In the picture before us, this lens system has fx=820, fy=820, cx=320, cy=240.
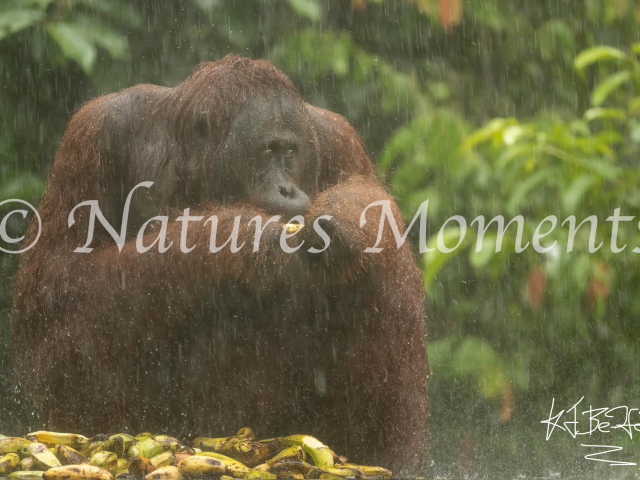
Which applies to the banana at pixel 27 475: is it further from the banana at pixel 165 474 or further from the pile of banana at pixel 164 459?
the banana at pixel 165 474

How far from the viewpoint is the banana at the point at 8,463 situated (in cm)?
122

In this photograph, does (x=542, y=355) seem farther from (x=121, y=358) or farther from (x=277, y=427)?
(x=121, y=358)

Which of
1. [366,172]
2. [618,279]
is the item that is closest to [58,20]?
[366,172]

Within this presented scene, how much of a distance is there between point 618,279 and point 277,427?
1245mm

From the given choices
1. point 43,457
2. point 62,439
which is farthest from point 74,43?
point 43,457

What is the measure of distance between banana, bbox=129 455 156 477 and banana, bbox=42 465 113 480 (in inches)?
2.8

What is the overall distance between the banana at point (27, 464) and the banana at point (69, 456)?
0.14ft

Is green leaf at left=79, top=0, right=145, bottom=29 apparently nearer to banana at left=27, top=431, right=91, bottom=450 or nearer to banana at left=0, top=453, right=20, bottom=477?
banana at left=27, top=431, right=91, bottom=450

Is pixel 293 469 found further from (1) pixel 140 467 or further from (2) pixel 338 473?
(1) pixel 140 467

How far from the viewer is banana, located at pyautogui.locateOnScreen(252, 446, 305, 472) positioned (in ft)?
4.11

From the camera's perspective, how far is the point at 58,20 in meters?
2.16
